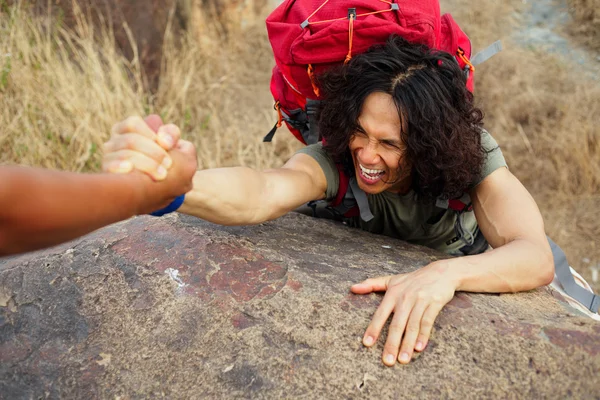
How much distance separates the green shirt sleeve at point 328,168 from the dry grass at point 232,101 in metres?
2.33

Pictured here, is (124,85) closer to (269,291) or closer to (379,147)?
(379,147)

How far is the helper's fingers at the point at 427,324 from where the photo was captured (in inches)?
67.7

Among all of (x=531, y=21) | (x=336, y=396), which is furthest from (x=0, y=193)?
(x=531, y=21)

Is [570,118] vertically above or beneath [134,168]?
beneath

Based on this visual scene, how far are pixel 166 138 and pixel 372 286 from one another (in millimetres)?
776

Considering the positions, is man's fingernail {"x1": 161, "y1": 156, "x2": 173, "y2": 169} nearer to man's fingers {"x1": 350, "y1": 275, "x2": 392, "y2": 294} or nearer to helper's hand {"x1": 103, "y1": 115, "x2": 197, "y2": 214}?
helper's hand {"x1": 103, "y1": 115, "x2": 197, "y2": 214}

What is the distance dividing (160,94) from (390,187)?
342 centimetres

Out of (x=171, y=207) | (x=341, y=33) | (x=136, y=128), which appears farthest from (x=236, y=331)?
(x=341, y=33)

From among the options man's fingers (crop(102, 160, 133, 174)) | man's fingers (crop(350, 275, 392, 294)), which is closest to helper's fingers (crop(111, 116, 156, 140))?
man's fingers (crop(102, 160, 133, 174))

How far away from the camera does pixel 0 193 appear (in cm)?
111

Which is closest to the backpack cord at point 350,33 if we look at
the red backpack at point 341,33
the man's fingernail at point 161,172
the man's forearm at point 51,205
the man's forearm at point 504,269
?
the red backpack at point 341,33

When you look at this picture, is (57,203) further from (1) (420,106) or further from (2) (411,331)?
(1) (420,106)

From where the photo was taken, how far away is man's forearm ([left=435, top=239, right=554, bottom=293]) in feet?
6.40

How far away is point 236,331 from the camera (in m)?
1.79
